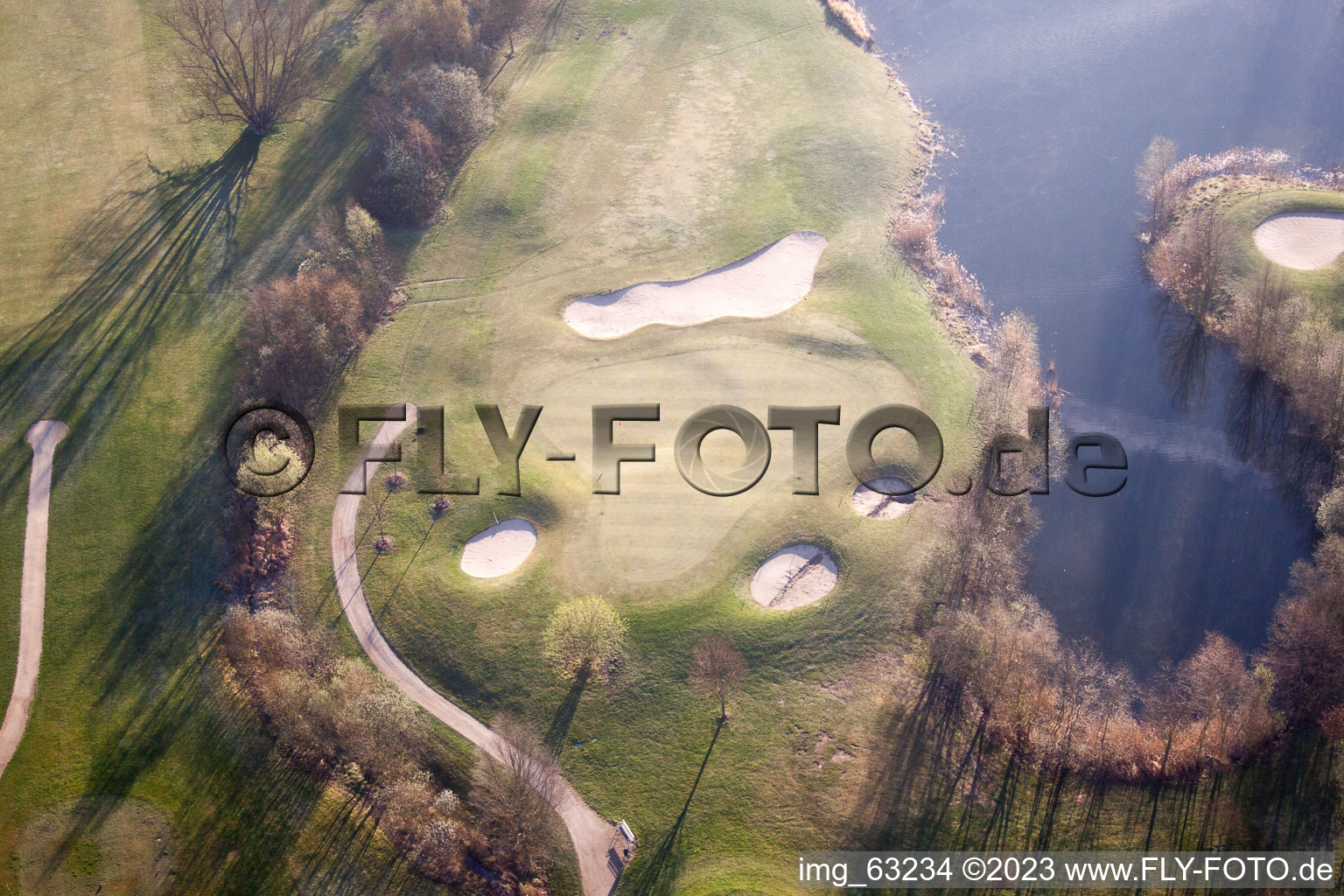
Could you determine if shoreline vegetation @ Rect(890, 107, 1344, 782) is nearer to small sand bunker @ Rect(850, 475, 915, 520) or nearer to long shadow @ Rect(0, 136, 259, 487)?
small sand bunker @ Rect(850, 475, 915, 520)

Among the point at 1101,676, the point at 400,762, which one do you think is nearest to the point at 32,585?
the point at 400,762

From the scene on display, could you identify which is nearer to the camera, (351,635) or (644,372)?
(351,635)

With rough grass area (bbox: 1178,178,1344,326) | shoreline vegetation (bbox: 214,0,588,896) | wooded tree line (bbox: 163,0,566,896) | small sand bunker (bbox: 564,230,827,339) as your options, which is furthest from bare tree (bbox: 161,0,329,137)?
rough grass area (bbox: 1178,178,1344,326)

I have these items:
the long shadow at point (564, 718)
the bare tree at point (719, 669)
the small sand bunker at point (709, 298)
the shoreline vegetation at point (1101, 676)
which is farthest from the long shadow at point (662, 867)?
the small sand bunker at point (709, 298)

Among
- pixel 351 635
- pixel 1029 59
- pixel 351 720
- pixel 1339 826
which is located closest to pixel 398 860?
pixel 351 720

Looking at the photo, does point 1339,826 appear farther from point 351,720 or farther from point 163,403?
point 163,403

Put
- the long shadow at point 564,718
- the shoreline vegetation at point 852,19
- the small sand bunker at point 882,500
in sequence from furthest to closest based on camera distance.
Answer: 1. the shoreline vegetation at point 852,19
2. the small sand bunker at point 882,500
3. the long shadow at point 564,718

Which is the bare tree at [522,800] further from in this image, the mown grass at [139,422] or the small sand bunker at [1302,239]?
the small sand bunker at [1302,239]
